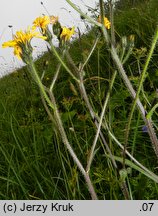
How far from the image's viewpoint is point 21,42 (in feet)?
3.36

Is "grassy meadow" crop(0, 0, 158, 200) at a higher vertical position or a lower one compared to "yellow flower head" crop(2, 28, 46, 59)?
lower

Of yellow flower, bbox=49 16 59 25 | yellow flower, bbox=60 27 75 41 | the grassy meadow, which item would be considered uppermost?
yellow flower, bbox=49 16 59 25

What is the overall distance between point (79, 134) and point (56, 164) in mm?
267

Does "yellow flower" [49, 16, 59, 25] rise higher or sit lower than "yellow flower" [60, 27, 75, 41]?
higher

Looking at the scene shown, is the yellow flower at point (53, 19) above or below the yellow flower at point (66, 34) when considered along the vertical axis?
above

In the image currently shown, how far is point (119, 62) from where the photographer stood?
3.03 ft

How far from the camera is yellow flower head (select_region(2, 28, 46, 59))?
1.01m

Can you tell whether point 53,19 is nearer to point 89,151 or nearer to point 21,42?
point 21,42

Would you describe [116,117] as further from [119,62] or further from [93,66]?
[119,62]

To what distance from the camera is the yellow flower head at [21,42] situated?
1007mm

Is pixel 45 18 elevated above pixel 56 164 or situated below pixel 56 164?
above

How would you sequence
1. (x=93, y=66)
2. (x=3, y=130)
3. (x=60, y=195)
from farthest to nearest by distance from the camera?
(x=93, y=66), (x=3, y=130), (x=60, y=195)

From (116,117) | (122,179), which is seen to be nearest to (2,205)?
(122,179)

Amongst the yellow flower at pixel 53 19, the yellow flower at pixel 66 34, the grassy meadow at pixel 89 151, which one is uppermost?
the yellow flower at pixel 53 19
